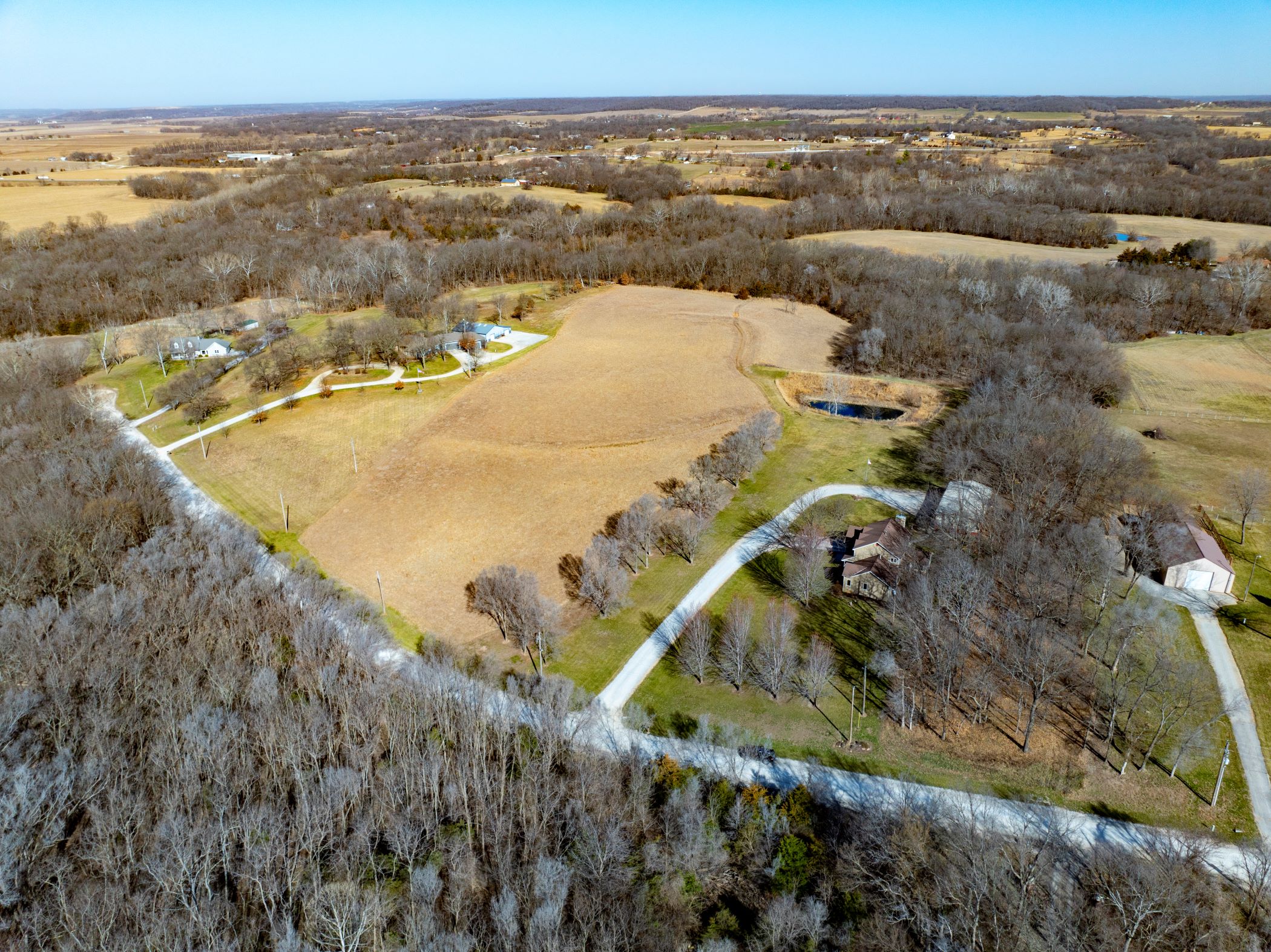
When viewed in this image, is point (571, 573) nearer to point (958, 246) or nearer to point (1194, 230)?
point (958, 246)

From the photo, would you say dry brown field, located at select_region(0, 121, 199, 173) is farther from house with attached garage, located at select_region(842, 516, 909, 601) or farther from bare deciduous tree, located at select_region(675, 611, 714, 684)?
house with attached garage, located at select_region(842, 516, 909, 601)

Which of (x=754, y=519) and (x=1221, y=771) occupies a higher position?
(x=1221, y=771)

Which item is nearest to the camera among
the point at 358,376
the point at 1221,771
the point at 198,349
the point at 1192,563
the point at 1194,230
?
the point at 1221,771

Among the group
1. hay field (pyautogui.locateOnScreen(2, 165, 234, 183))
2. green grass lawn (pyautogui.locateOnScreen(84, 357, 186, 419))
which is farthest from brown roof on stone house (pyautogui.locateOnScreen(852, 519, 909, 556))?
hay field (pyautogui.locateOnScreen(2, 165, 234, 183))

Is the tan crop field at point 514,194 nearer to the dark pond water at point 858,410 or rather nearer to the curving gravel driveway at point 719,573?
the dark pond water at point 858,410

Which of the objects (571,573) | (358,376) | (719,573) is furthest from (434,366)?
(719,573)

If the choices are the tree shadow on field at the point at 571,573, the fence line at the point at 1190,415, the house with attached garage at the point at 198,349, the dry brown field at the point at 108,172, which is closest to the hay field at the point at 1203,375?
the fence line at the point at 1190,415

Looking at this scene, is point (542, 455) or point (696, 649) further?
point (542, 455)
